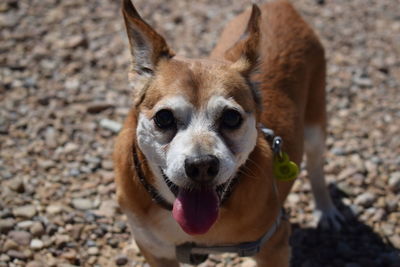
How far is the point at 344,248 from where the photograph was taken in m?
5.09

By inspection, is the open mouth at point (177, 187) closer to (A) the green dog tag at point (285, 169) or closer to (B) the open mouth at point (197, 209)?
(B) the open mouth at point (197, 209)

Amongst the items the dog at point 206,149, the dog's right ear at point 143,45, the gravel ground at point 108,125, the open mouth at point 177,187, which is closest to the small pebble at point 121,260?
the gravel ground at point 108,125

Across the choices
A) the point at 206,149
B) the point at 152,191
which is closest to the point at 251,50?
the point at 206,149

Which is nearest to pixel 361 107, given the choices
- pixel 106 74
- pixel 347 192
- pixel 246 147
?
pixel 347 192

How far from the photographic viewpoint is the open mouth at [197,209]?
11.5 ft

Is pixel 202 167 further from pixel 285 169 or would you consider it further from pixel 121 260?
pixel 121 260

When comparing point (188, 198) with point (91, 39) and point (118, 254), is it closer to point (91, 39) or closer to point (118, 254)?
point (118, 254)

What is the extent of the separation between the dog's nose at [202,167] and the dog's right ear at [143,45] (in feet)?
2.80

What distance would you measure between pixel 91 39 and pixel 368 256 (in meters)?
4.30

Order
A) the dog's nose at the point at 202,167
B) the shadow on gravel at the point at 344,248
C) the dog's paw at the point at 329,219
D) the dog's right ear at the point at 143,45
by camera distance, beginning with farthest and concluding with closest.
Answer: the dog's paw at the point at 329,219
the shadow on gravel at the point at 344,248
the dog's right ear at the point at 143,45
the dog's nose at the point at 202,167

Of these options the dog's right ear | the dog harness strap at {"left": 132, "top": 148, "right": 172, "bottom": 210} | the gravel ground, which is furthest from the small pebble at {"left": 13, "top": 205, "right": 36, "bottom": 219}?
the dog's right ear

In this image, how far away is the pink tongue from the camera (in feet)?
11.5

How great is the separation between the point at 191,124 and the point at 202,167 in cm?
32

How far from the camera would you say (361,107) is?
6.70 m
